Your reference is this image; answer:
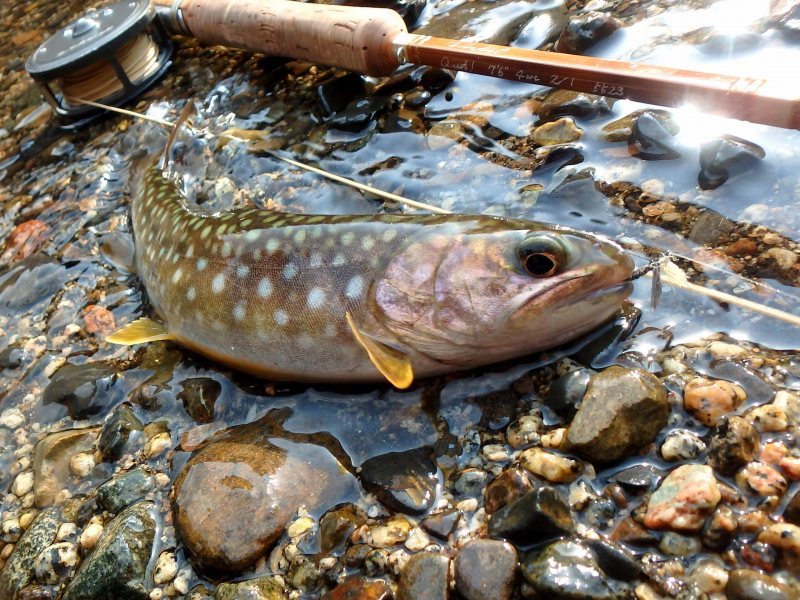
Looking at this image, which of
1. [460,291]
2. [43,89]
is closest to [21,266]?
[43,89]

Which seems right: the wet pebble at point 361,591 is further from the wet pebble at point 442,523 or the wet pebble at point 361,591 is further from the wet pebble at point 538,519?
the wet pebble at point 538,519

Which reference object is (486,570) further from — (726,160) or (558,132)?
(558,132)

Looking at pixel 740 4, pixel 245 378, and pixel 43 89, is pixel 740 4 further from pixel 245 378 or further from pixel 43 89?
pixel 43 89

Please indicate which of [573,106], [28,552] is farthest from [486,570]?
[573,106]

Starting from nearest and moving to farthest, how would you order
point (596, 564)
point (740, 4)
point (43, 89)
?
1. point (596, 564)
2. point (740, 4)
3. point (43, 89)

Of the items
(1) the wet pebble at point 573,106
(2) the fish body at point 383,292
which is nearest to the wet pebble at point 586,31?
(1) the wet pebble at point 573,106

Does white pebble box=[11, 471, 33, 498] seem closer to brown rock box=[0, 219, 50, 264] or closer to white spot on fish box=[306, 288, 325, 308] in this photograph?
white spot on fish box=[306, 288, 325, 308]

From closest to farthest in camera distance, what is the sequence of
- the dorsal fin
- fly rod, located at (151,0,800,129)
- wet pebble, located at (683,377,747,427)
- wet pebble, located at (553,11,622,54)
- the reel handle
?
1. wet pebble, located at (683,377,747,427)
2. fly rod, located at (151,0,800,129)
3. the reel handle
4. wet pebble, located at (553,11,622,54)
5. the dorsal fin

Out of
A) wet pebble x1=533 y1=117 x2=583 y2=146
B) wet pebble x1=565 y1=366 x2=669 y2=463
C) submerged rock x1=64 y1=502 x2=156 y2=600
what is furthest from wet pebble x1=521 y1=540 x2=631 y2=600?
wet pebble x1=533 y1=117 x2=583 y2=146
